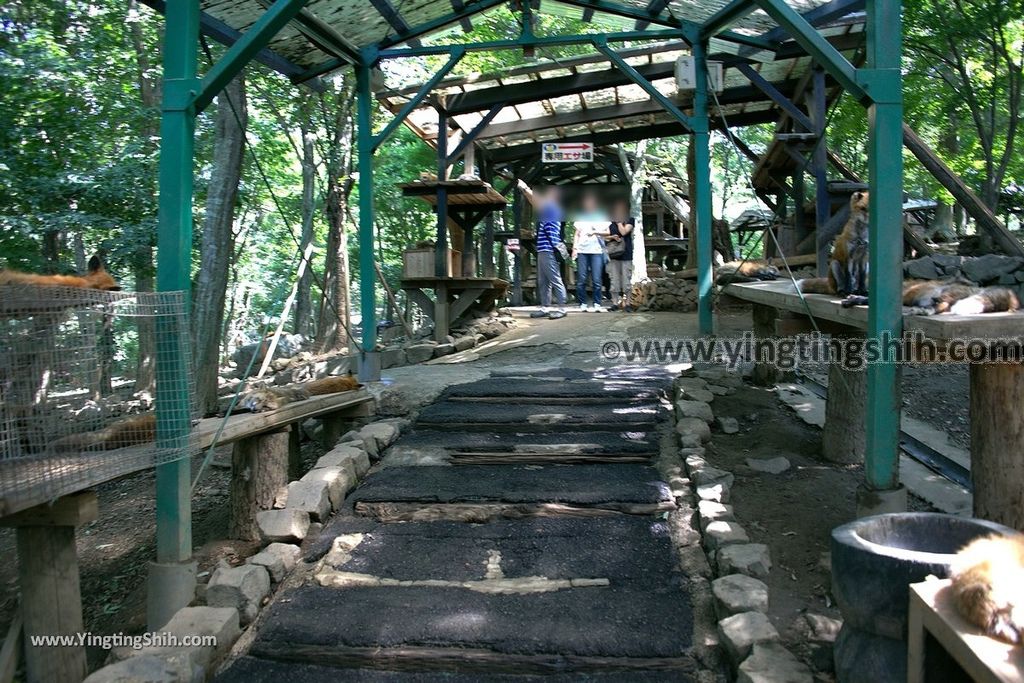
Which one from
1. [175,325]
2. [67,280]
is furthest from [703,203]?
[67,280]

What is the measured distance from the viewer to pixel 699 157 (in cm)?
859

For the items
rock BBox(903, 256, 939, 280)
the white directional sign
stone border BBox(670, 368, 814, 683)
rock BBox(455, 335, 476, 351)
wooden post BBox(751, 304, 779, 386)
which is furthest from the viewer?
the white directional sign

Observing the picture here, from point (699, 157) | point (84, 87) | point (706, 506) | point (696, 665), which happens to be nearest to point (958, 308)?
point (706, 506)

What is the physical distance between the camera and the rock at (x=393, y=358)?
32.9 ft

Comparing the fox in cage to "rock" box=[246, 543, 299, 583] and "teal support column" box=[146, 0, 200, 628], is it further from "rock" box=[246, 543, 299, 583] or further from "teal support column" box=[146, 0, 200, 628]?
"rock" box=[246, 543, 299, 583]

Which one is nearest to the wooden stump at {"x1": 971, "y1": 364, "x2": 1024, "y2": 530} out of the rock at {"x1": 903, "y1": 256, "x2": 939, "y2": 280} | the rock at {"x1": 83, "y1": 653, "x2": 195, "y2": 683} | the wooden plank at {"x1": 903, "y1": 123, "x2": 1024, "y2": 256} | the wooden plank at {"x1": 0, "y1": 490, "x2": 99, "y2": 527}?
the rock at {"x1": 903, "y1": 256, "x2": 939, "y2": 280}

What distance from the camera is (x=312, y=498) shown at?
4707 millimetres

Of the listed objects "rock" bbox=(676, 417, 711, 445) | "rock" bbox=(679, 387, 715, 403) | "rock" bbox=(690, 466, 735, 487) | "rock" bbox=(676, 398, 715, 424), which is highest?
"rock" bbox=(679, 387, 715, 403)

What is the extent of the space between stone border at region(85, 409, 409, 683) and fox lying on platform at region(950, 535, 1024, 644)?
294cm

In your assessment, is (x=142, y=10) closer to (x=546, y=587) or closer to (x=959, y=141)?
(x=546, y=587)

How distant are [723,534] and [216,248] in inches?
263

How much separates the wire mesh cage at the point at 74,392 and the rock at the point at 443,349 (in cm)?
605

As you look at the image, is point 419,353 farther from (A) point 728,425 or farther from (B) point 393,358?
(A) point 728,425

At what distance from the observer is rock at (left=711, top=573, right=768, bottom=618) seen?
3287mm
